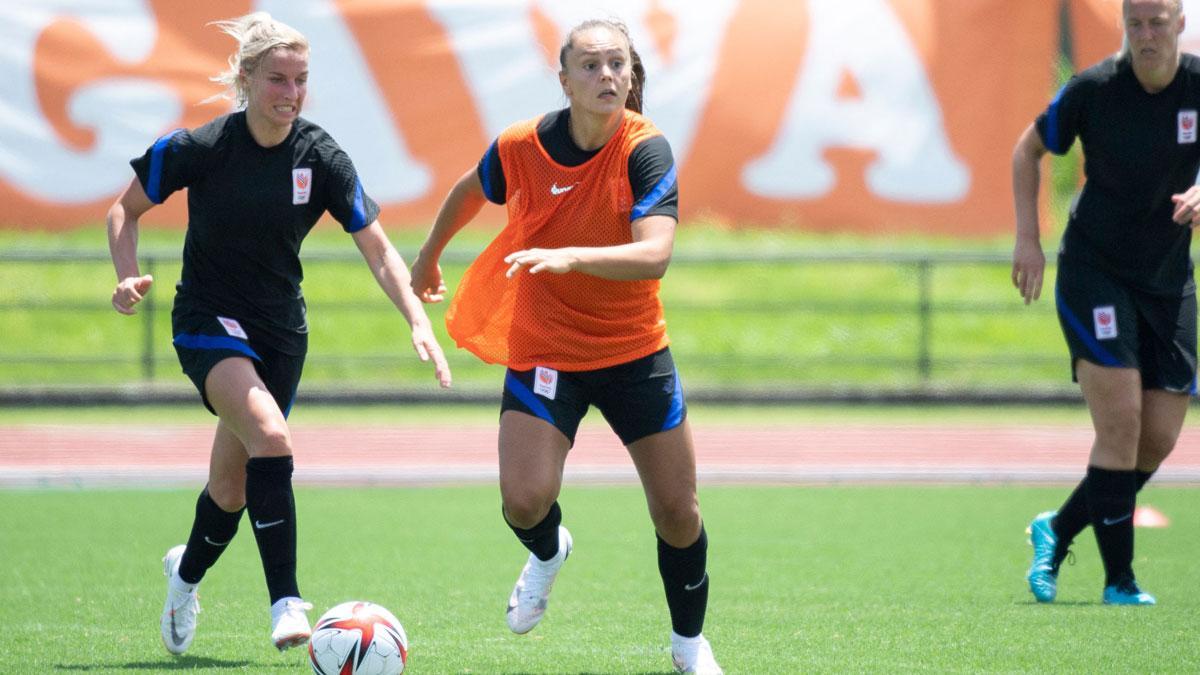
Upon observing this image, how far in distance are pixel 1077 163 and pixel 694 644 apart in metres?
16.4

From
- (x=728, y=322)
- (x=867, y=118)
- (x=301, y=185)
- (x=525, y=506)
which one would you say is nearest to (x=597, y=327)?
(x=525, y=506)

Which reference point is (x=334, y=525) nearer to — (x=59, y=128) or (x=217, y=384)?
(x=217, y=384)

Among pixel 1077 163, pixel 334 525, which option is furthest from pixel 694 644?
pixel 1077 163

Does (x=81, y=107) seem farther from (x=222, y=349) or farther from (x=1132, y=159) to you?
(x=1132, y=159)

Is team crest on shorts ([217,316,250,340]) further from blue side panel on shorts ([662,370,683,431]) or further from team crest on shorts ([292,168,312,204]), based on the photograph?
blue side panel on shorts ([662,370,683,431])

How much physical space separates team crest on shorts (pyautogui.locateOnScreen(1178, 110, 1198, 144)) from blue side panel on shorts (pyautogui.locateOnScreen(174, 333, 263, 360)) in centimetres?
383

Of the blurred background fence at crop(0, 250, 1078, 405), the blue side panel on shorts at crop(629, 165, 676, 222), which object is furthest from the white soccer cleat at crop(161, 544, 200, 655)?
the blurred background fence at crop(0, 250, 1078, 405)

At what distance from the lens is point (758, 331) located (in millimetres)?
17562

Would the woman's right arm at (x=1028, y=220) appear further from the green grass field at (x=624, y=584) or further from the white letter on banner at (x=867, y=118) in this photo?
the white letter on banner at (x=867, y=118)

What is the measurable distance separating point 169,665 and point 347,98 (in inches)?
518

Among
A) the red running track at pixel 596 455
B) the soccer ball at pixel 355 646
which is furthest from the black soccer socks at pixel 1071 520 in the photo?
the red running track at pixel 596 455

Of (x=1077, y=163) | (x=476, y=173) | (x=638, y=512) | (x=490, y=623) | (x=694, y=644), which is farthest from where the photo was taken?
(x=1077, y=163)

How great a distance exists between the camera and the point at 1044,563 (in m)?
6.84

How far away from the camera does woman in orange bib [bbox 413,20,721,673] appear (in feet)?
17.1
